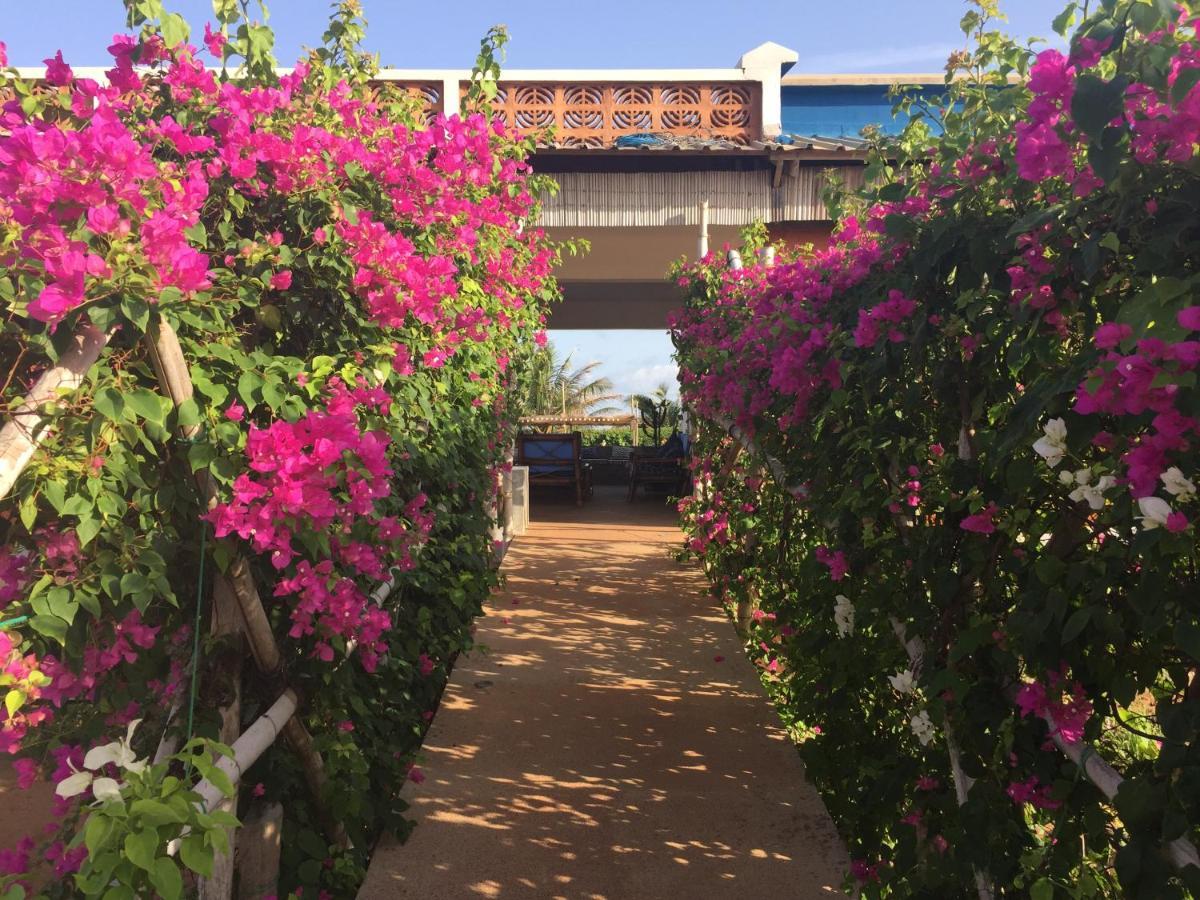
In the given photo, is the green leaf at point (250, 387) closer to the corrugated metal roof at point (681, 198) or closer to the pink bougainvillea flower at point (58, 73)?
the pink bougainvillea flower at point (58, 73)

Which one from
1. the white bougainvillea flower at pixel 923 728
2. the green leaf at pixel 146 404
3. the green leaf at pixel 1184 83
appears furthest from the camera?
the white bougainvillea flower at pixel 923 728

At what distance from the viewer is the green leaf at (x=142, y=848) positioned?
117 cm

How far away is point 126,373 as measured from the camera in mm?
1462

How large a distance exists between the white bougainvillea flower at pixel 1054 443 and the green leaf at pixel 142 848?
1.29 metres

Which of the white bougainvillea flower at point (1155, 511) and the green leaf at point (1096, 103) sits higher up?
the green leaf at point (1096, 103)

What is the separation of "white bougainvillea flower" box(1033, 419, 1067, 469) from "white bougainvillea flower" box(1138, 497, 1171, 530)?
192 mm

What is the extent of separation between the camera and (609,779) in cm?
314

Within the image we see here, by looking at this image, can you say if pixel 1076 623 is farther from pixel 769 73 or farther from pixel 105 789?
pixel 769 73

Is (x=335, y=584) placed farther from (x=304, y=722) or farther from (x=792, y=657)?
(x=792, y=657)

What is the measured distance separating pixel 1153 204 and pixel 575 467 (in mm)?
9555

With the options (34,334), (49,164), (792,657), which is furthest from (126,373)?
(792,657)

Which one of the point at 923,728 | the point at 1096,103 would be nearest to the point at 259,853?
the point at 923,728

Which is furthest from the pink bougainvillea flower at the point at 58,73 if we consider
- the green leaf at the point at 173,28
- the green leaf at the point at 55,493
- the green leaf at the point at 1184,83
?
the green leaf at the point at 1184,83

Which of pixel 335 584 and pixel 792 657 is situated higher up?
pixel 335 584
